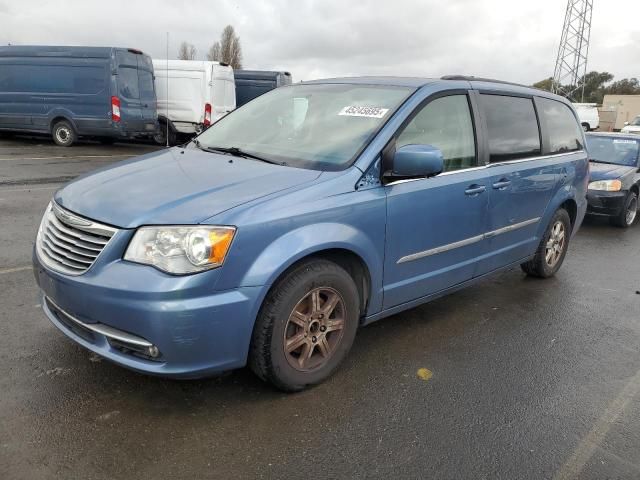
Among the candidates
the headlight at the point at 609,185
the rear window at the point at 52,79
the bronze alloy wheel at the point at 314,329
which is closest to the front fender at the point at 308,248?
the bronze alloy wheel at the point at 314,329

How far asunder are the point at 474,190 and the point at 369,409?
174 cm

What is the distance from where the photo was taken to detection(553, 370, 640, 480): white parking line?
2578mm

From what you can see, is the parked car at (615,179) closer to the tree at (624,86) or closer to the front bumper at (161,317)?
the front bumper at (161,317)

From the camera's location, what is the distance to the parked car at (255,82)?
18.1m

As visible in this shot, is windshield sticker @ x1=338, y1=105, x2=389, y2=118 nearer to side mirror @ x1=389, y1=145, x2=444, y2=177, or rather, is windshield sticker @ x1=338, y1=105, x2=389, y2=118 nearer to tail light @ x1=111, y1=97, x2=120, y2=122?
side mirror @ x1=389, y1=145, x2=444, y2=177

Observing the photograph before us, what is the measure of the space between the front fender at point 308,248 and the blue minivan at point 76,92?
12.6 meters

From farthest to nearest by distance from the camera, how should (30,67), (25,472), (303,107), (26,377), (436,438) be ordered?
(30,67), (303,107), (26,377), (436,438), (25,472)

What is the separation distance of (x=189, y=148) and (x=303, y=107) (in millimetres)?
869

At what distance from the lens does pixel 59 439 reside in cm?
253

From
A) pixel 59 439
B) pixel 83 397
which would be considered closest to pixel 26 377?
pixel 83 397

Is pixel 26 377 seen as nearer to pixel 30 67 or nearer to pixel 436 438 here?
pixel 436 438

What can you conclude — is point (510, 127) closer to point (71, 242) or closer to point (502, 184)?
point (502, 184)

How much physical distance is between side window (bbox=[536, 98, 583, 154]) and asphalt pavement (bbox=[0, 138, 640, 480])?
5.54 ft

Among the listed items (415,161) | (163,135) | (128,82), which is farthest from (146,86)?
(415,161)
